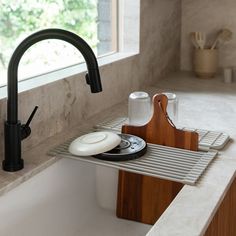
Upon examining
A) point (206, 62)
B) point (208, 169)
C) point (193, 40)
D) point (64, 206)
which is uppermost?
point (193, 40)

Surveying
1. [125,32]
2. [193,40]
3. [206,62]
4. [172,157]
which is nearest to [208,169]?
[172,157]

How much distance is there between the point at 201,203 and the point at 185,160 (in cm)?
22

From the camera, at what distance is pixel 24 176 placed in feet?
3.79

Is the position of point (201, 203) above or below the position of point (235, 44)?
below

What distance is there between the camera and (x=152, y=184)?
4.43 ft

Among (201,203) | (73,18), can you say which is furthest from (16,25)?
(201,203)

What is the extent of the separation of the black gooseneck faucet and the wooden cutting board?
223mm

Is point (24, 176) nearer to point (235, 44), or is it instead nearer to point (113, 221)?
point (113, 221)

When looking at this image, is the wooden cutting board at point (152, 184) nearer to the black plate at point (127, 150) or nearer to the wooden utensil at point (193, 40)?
the black plate at point (127, 150)

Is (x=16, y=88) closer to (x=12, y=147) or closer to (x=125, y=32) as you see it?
(x=12, y=147)

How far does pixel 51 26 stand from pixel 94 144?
54 centimetres

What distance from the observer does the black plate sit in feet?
4.09

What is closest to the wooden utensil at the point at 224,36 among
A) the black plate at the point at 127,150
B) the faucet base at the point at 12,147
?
the black plate at the point at 127,150

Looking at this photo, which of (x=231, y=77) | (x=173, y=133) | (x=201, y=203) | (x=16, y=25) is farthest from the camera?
(x=231, y=77)
